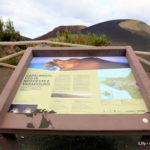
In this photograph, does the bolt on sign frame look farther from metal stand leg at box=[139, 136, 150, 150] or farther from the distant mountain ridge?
the distant mountain ridge

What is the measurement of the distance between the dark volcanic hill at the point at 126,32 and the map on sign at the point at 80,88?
6.09 metres

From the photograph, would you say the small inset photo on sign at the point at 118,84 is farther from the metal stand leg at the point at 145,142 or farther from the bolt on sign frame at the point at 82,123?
the metal stand leg at the point at 145,142

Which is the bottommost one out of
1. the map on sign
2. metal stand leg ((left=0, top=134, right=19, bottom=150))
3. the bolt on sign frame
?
metal stand leg ((left=0, top=134, right=19, bottom=150))

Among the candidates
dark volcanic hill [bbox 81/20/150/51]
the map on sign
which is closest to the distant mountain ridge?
dark volcanic hill [bbox 81/20/150/51]

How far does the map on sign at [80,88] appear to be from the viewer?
143 centimetres

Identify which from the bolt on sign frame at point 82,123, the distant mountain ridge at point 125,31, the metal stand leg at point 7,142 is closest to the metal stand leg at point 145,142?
the bolt on sign frame at point 82,123

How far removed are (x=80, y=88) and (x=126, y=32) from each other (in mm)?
8425

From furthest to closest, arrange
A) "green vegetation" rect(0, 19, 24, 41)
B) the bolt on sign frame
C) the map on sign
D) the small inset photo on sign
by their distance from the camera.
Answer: "green vegetation" rect(0, 19, 24, 41) < the small inset photo on sign < the map on sign < the bolt on sign frame

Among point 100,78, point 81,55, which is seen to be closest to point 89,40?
point 81,55

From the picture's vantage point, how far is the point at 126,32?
948 centimetres

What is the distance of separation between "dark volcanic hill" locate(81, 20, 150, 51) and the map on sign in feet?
20.0

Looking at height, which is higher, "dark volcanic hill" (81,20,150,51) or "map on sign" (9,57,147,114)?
"dark volcanic hill" (81,20,150,51)

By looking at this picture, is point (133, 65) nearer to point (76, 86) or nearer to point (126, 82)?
point (126, 82)

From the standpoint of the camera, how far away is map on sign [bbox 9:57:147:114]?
4.69 ft
